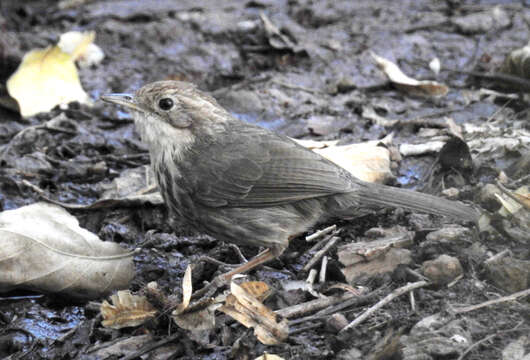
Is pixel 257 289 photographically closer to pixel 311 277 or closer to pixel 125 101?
pixel 311 277

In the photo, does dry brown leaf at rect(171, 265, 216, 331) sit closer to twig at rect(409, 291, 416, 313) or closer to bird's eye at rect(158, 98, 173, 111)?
twig at rect(409, 291, 416, 313)

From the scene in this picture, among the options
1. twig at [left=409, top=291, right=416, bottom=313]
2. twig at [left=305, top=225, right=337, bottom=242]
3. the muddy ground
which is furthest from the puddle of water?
twig at [left=409, top=291, right=416, bottom=313]

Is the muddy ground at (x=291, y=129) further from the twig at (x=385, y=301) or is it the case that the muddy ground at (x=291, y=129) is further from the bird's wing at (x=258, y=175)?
the bird's wing at (x=258, y=175)

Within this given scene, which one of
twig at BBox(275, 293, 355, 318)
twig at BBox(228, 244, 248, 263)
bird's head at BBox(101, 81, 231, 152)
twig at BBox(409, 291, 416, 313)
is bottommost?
twig at BBox(228, 244, 248, 263)

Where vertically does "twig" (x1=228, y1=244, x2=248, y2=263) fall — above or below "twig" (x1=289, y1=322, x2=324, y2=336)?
below

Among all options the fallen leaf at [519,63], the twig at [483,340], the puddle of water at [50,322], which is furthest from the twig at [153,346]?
the fallen leaf at [519,63]

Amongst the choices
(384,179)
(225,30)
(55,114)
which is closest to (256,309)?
(384,179)

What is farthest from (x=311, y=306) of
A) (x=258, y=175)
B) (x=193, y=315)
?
(x=258, y=175)
